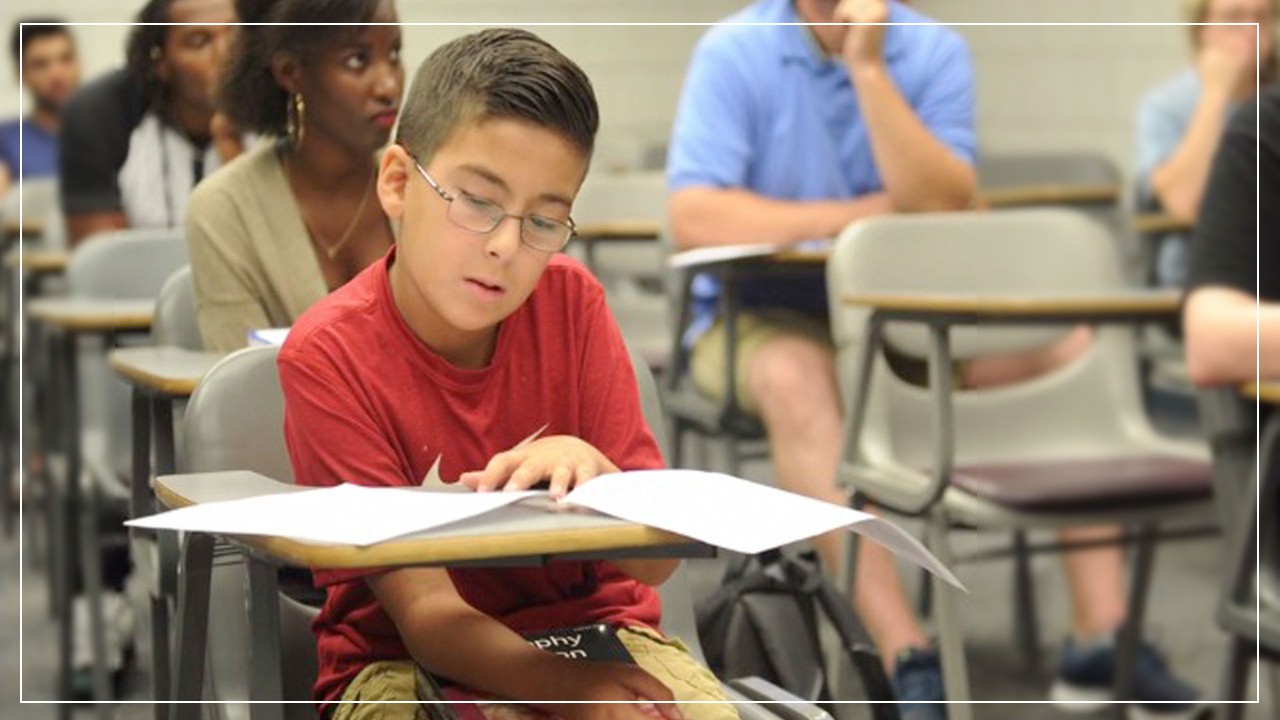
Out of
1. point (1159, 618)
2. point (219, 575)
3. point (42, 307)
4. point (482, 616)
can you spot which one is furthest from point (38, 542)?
point (1159, 618)

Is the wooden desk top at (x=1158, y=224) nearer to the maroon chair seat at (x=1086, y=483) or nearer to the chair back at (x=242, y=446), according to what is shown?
the maroon chair seat at (x=1086, y=483)

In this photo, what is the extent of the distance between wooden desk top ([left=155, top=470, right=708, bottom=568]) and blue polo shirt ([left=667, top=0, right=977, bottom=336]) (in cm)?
70

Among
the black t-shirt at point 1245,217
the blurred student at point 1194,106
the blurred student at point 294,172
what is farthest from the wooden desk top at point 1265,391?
the blurred student at point 294,172

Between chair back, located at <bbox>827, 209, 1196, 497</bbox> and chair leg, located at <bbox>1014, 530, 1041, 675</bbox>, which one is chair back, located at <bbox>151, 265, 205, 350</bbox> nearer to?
chair back, located at <bbox>827, 209, 1196, 497</bbox>

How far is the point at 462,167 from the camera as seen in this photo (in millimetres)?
1431

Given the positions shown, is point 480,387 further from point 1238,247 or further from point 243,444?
point 1238,247

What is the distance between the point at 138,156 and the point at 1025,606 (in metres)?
1.50

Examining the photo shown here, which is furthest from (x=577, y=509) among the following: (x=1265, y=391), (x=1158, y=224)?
(x=1158, y=224)

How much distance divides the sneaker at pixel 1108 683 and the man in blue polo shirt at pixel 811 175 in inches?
29.0

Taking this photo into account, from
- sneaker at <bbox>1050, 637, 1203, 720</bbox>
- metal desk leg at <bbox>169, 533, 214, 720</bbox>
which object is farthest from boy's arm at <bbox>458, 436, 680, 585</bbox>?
sneaker at <bbox>1050, 637, 1203, 720</bbox>

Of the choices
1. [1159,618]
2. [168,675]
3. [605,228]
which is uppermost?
[605,228]

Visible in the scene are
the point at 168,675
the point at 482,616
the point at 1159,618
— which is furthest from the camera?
the point at 1159,618

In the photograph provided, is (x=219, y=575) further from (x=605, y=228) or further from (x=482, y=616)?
(x=605, y=228)

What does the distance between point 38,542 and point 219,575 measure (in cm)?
97
